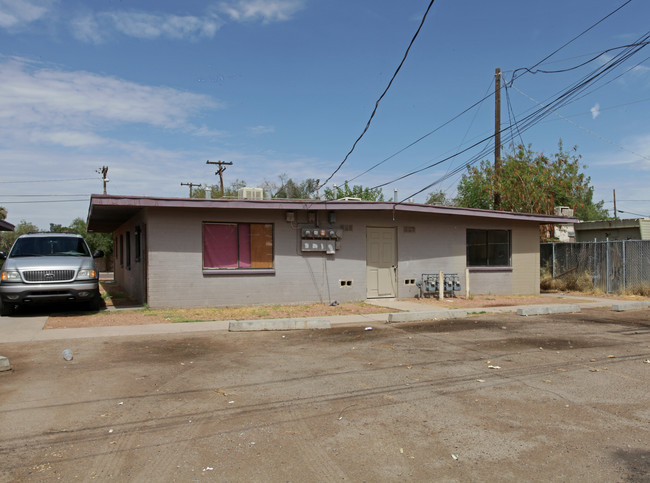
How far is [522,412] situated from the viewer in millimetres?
5129

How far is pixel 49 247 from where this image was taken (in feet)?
41.9

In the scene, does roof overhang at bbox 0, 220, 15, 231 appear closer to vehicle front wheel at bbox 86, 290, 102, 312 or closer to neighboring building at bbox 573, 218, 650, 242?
vehicle front wheel at bbox 86, 290, 102, 312

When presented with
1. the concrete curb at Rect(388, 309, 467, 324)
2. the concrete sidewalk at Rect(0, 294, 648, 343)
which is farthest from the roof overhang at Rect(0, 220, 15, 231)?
the concrete curb at Rect(388, 309, 467, 324)

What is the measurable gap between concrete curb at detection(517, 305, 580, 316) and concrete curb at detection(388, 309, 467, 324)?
1495mm

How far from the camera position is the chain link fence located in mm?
18181

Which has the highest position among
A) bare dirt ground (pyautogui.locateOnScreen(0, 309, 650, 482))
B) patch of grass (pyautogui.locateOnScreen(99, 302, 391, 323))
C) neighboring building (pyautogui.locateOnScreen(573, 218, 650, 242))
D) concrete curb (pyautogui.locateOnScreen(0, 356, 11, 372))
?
neighboring building (pyautogui.locateOnScreen(573, 218, 650, 242))

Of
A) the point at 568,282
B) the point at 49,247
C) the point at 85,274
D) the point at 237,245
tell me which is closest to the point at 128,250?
the point at 49,247

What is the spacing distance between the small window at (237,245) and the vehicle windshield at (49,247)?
10.2 ft

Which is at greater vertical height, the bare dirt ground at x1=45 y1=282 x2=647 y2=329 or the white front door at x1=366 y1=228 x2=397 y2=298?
the white front door at x1=366 y1=228 x2=397 y2=298

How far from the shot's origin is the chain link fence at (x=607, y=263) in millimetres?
18181

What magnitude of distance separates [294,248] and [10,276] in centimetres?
707

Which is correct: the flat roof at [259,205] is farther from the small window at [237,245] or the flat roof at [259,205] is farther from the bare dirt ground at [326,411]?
the bare dirt ground at [326,411]

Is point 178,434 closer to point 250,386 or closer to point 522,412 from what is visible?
point 250,386

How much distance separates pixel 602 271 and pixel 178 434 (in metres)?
19.0
